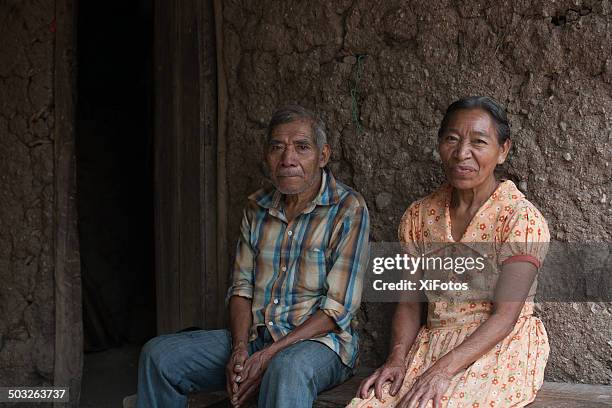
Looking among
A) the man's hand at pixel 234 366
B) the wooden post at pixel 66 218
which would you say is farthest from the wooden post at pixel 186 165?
the man's hand at pixel 234 366

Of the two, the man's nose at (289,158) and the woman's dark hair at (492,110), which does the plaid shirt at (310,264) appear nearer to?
the man's nose at (289,158)

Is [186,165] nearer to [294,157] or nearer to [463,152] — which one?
[294,157]

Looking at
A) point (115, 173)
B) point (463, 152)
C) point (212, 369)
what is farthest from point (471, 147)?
point (115, 173)

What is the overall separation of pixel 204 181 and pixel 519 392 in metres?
1.93

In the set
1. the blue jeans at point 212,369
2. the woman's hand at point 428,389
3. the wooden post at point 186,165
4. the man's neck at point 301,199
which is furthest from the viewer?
the wooden post at point 186,165

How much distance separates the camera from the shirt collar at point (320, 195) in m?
3.16

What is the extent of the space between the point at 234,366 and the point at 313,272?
0.45m

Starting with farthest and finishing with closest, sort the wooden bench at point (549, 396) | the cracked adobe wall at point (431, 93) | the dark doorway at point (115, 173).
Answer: the dark doorway at point (115, 173), the cracked adobe wall at point (431, 93), the wooden bench at point (549, 396)

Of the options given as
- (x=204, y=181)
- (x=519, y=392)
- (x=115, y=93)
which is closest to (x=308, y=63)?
(x=204, y=181)

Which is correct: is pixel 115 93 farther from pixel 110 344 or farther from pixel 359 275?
pixel 359 275

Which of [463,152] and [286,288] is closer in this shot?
[463,152]

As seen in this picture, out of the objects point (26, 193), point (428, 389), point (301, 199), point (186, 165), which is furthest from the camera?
point (26, 193)

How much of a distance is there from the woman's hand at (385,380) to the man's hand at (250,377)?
396 mm

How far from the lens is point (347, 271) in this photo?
304cm
